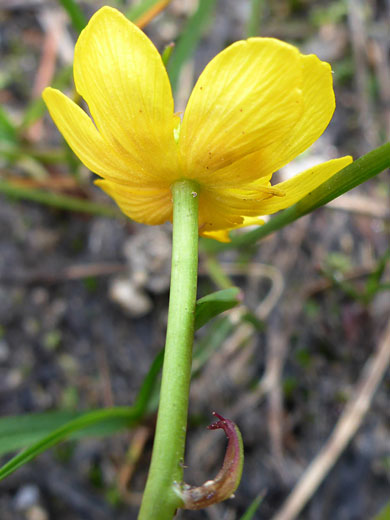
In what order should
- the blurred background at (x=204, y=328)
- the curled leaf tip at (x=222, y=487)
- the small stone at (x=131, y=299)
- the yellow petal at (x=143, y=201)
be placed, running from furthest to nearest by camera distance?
the small stone at (x=131, y=299) → the blurred background at (x=204, y=328) → the yellow petal at (x=143, y=201) → the curled leaf tip at (x=222, y=487)

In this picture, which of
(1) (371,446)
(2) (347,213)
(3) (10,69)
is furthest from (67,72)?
(1) (371,446)

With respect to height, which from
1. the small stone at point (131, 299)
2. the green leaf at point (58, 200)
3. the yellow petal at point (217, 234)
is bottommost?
the small stone at point (131, 299)

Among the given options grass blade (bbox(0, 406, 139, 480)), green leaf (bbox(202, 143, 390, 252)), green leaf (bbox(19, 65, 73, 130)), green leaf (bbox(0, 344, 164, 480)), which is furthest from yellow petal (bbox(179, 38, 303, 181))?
green leaf (bbox(19, 65, 73, 130))

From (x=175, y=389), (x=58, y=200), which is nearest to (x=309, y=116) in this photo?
(x=175, y=389)

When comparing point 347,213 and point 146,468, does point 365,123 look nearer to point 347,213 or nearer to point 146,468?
point 347,213

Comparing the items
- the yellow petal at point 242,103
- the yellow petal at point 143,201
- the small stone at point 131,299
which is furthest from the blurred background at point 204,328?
the yellow petal at point 242,103

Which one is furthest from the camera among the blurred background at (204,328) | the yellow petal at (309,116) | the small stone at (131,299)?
the small stone at (131,299)

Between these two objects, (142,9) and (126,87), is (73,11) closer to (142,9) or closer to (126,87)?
(142,9)

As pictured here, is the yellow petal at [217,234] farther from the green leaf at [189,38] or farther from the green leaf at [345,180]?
the green leaf at [189,38]
